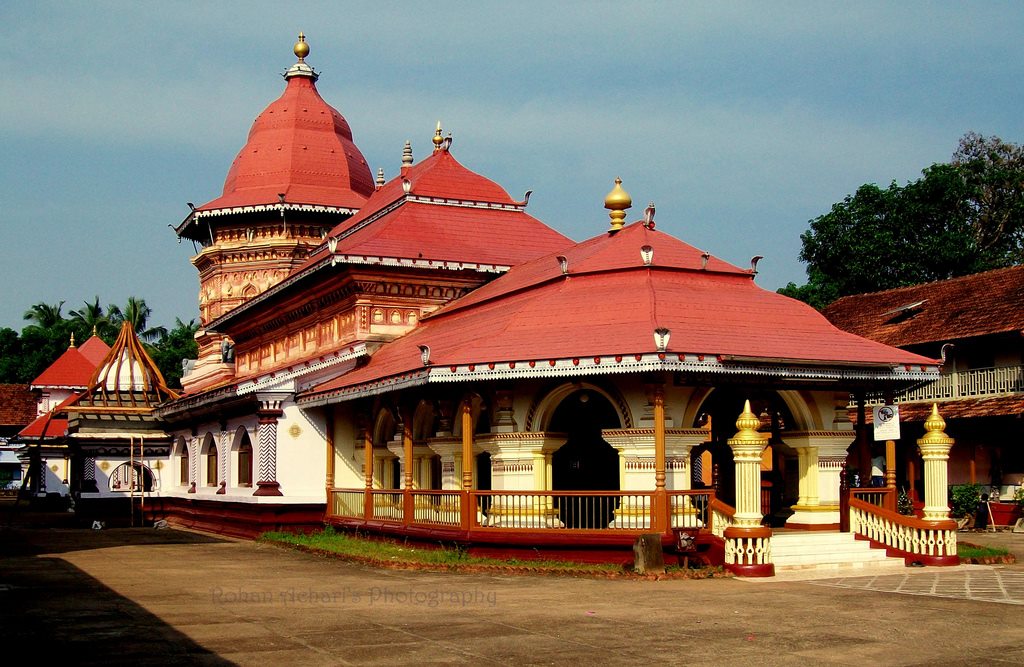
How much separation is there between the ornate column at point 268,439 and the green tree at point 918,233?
31.2 m

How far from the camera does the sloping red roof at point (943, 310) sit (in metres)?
33.6

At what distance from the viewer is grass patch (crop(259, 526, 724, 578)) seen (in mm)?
16938

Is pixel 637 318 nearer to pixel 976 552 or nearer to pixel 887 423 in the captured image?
pixel 887 423

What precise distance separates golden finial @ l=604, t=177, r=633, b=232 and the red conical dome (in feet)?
59.3

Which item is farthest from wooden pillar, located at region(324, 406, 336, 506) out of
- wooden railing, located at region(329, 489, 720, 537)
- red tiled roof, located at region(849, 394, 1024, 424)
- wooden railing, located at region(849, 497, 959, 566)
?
red tiled roof, located at region(849, 394, 1024, 424)

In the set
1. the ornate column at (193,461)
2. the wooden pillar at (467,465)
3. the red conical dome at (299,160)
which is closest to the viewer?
the wooden pillar at (467,465)

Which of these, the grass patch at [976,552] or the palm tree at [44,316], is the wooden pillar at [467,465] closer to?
the grass patch at [976,552]

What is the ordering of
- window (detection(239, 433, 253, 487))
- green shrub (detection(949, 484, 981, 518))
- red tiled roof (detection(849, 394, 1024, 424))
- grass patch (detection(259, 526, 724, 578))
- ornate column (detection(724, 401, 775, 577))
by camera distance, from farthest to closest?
red tiled roof (detection(849, 394, 1024, 424)), green shrub (detection(949, 484, 981, 518)), window (detection(239, 433, 253, 487)), grass patch (detection(259, 526, 724, 578)), ornate column (detection(724, 401, 775, 577))

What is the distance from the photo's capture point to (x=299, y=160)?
4022 centimetres

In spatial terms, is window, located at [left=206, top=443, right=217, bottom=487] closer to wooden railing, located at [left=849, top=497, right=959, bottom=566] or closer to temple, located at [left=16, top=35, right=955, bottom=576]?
temple, located at [left=16, top=35, right=955, bottom=576]

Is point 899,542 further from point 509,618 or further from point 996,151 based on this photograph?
point 996,151

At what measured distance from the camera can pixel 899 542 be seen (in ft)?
60.9

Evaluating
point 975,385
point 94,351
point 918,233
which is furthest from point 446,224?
point 94,351

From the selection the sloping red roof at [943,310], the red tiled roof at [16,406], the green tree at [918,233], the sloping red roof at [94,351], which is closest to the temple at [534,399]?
the sloping red roof at [943,310]
